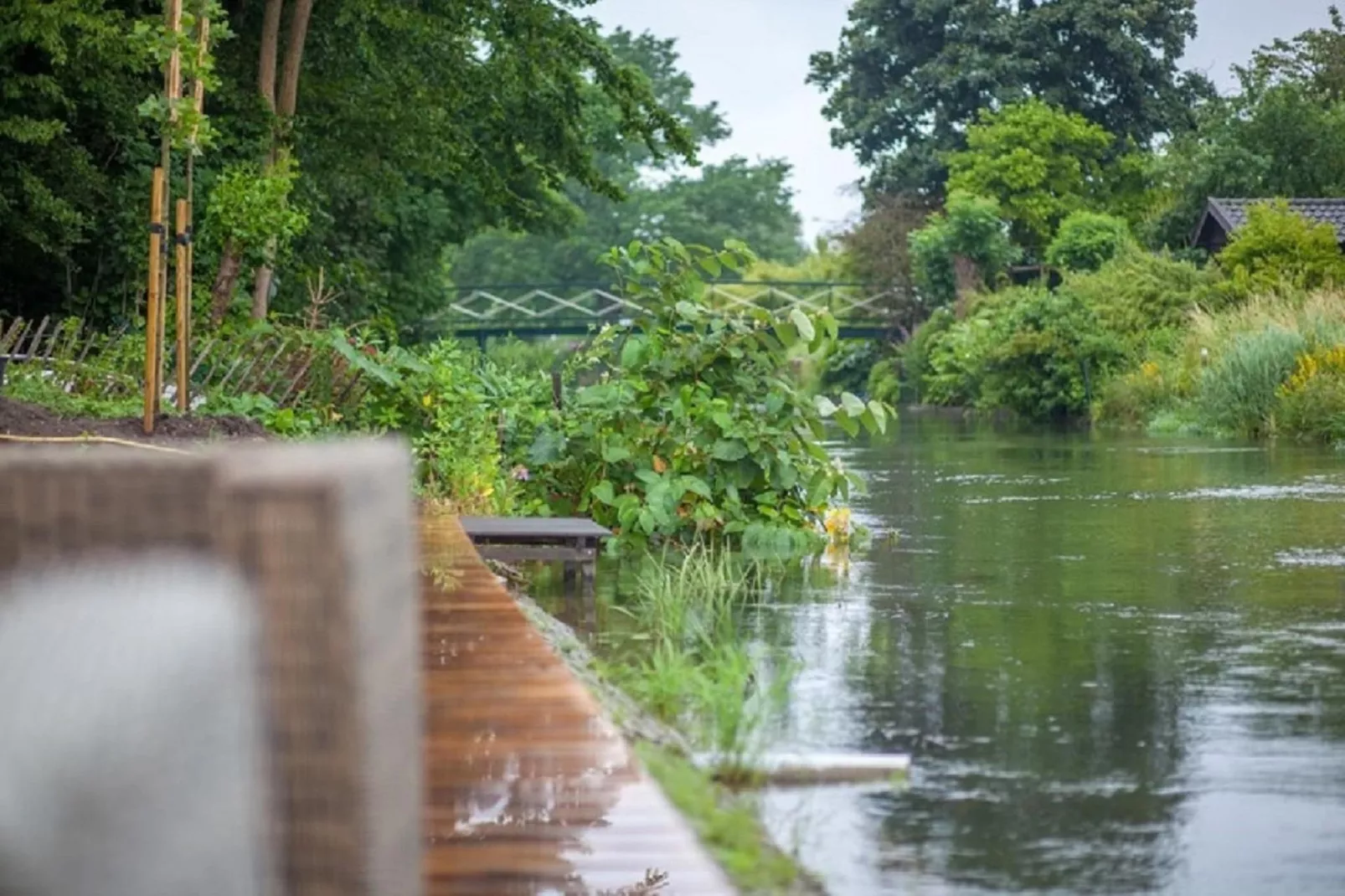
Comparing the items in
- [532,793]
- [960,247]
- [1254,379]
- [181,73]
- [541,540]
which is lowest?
[532,793]

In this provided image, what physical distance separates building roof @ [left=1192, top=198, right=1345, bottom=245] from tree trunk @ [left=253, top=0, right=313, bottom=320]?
2435cm

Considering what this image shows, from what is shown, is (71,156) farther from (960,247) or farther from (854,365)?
(854,365)

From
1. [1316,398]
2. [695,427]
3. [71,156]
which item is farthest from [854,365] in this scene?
[695,427]

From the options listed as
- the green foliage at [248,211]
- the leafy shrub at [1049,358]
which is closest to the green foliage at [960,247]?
the leafy shrub at [1049,358]

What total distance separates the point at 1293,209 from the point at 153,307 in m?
35.5

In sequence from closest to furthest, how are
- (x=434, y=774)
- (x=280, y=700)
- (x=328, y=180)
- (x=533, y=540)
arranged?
(x=280, y=700)
(x=434, y=774)
(x=533, y=540)
(x=328, y=180)

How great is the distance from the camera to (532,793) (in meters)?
4.81

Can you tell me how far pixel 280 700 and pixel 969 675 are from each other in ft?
18.3

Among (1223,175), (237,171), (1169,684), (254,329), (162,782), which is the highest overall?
(1223,175)

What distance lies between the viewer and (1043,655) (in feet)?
28.0

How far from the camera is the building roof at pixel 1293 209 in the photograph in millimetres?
44000

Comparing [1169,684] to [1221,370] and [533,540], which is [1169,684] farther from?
[1221,370]

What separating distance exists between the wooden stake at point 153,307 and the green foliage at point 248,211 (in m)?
6.55

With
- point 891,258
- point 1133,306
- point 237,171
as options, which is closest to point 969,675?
point 237,171
